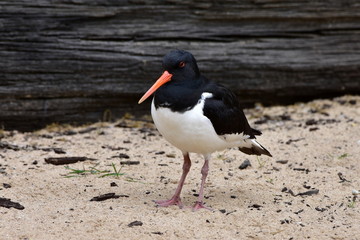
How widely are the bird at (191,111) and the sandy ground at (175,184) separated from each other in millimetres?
366

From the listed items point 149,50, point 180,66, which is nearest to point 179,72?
point 180,66

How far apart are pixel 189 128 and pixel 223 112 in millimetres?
358

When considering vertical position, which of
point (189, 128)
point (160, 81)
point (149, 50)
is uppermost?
point (160, 81)

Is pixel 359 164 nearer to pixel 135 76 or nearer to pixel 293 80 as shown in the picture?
pixel 293 80

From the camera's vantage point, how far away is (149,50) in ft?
23.6

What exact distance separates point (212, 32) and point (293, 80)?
1232mm

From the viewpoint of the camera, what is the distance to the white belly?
4531mm

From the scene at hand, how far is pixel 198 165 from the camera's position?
595cm

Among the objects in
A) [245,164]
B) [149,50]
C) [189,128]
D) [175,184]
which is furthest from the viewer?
[149,50]

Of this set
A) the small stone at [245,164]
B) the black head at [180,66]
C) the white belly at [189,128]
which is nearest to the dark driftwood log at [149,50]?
the small stone at [245,164]

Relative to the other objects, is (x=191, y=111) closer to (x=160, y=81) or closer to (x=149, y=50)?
(x=160, y=81)

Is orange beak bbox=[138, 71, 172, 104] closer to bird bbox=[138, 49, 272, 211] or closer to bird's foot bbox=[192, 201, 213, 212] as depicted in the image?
→ bird bbox=[138, 49, 272, 211]

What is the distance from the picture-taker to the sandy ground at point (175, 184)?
430 cm

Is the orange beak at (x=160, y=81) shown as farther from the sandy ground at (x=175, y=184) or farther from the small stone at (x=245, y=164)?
the small stone at (x=245, y=164)
